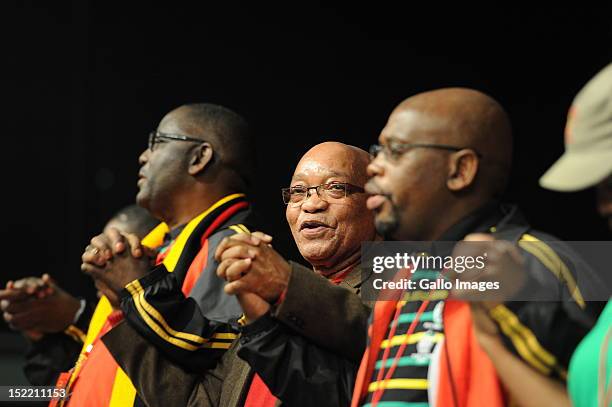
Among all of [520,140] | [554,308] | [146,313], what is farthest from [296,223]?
[520,140]

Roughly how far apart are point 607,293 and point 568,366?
0.40 metres

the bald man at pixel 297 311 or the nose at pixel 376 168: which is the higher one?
the nose at pixel 376 168

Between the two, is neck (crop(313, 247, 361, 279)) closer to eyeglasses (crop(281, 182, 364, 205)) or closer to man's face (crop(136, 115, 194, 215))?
eyeglasses (crop(281, 182, 364, 205))

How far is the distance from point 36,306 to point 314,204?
78.3 inches

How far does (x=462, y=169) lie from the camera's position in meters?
2.34

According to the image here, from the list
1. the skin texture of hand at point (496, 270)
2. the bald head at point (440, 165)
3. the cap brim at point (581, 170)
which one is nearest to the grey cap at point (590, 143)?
the cap brim at point (581, 170)

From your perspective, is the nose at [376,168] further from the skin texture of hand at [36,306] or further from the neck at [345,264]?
the skin texture of hand at [36,306]

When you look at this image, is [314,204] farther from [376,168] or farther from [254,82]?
[254,82]

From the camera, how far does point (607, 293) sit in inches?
89.7

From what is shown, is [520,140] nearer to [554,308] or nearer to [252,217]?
[252,217]

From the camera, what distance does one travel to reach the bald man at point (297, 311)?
2.60 meters

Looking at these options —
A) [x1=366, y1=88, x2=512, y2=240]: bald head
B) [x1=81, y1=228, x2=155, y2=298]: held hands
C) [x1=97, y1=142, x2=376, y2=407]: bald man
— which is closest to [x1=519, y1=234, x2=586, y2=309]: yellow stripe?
[x1=366, y1=88, x2=512, y2=240]: bald head

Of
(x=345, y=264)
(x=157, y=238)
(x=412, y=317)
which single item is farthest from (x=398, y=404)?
(x=157, y=238)

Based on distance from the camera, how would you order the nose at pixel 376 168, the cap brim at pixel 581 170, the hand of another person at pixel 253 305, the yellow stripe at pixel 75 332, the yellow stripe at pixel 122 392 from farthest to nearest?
the yellow stripe at pixel 75 332 < the yellow stripe at pixel 122 392 < the hand of another person at pixel 253 305 < the nose at pixel 376 168 < the cap brim at pixel 581 170
